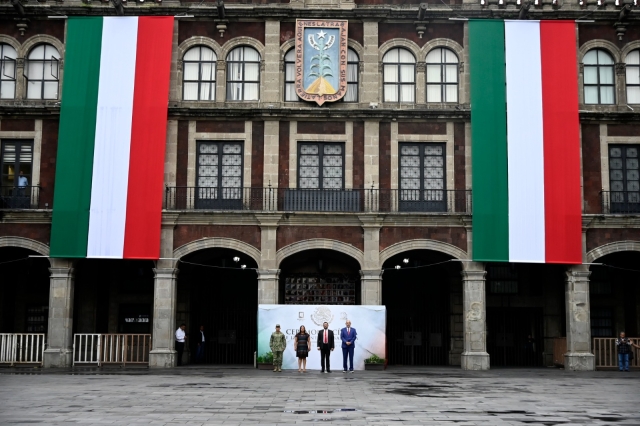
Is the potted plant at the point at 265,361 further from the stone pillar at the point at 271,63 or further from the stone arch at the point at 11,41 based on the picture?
the stone arch at the point at 11,41

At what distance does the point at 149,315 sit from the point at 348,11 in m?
15.7

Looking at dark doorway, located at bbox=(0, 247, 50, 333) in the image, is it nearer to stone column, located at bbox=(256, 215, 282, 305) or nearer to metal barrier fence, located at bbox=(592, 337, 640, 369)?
stone column, located at bbox=(256, 215, 282, 305)

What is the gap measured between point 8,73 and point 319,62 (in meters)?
13.0

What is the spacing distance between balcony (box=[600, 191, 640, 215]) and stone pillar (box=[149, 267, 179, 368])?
17431mm

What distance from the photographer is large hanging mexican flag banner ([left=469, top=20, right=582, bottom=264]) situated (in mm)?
34031

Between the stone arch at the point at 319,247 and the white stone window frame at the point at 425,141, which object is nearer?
the stone arch at the point at 319,247

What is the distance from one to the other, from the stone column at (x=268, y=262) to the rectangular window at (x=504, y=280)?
404 inches

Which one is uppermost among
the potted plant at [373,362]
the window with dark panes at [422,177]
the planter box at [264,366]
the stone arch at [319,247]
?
the window with dark panes at [422,177]

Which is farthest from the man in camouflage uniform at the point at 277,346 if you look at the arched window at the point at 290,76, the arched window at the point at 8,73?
the arched window at the point at 8,73

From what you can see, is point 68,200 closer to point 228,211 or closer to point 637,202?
point 228,211

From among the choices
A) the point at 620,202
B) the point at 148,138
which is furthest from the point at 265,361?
the point at 620,202

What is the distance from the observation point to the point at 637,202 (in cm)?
3512

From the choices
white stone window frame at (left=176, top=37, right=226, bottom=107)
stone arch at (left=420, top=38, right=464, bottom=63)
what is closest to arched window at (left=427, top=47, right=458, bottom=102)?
stone arch at (left=420, top=38, right=464, bottom=63)

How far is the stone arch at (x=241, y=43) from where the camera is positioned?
1415 inches
